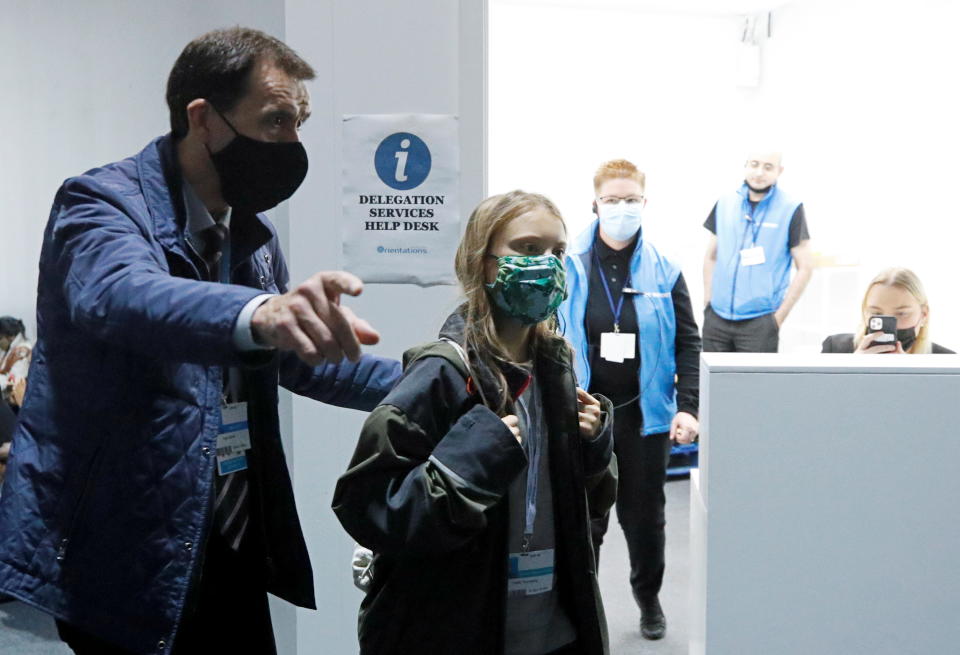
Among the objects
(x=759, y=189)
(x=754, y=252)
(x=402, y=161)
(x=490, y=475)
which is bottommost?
(x=490, y=475)

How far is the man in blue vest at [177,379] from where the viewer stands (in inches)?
40.2

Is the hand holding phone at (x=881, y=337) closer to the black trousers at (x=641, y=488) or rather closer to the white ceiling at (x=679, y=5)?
the black trousers at (x=641, y=488)

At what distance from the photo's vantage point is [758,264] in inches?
206

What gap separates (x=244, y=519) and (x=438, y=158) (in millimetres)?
1082

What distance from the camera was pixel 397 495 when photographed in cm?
137

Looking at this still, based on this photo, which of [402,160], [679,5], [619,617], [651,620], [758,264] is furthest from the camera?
[679,5]

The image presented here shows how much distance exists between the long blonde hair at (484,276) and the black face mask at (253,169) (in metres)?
0.35

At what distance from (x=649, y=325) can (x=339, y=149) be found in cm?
145

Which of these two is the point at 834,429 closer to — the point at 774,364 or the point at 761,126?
the point at 774,364

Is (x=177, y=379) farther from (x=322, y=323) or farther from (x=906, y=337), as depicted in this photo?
(x=906, y=337)

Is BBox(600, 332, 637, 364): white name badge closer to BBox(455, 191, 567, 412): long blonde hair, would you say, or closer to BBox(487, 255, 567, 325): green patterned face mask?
BBox(455, 191, 567, 412): long blonde hair

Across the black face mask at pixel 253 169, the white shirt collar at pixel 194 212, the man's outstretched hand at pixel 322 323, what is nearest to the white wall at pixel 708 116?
the black face mask at pixel 253 169

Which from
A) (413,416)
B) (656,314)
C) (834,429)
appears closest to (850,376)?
(834,429)

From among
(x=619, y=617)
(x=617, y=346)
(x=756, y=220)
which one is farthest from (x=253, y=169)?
(x=756, y=220)
